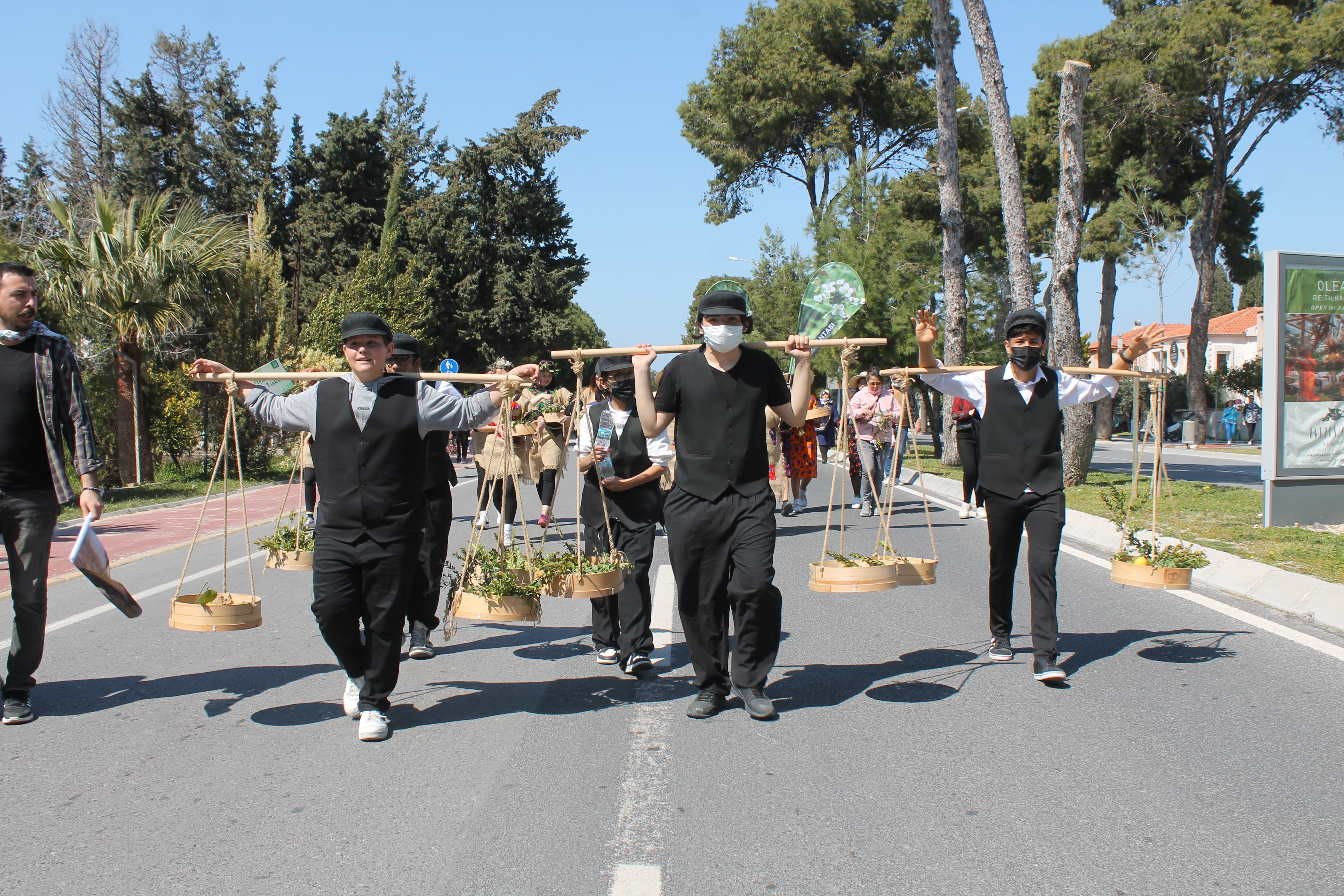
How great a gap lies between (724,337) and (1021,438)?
196 cm

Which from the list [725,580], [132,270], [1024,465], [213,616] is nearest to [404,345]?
[213,616]

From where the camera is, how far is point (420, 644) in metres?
6.69

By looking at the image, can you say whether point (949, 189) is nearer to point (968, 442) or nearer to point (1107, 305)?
point (968, 442)

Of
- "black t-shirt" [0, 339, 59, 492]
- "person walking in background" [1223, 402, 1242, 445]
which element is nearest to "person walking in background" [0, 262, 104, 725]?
"black t-shirt" [0, 339, 59, 492]

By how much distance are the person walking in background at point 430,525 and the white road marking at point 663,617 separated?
4.58 feet

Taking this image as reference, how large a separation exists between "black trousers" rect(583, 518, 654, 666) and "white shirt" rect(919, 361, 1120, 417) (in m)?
1.93

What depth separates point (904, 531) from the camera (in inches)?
515

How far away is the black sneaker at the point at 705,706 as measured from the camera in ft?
17.2

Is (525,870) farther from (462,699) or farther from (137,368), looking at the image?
(137,368)

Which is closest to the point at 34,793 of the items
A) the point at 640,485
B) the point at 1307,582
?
the point at 640,485

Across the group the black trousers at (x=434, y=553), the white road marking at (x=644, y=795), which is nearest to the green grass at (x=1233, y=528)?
the white road marking at (x=644, y=795)

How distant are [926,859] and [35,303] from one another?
4873 millimetres

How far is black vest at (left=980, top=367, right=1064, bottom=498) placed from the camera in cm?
595

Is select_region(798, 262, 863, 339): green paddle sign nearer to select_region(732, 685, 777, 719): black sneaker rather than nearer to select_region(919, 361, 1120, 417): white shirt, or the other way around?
select_region(919, 361, 1120, 417): white shirt
